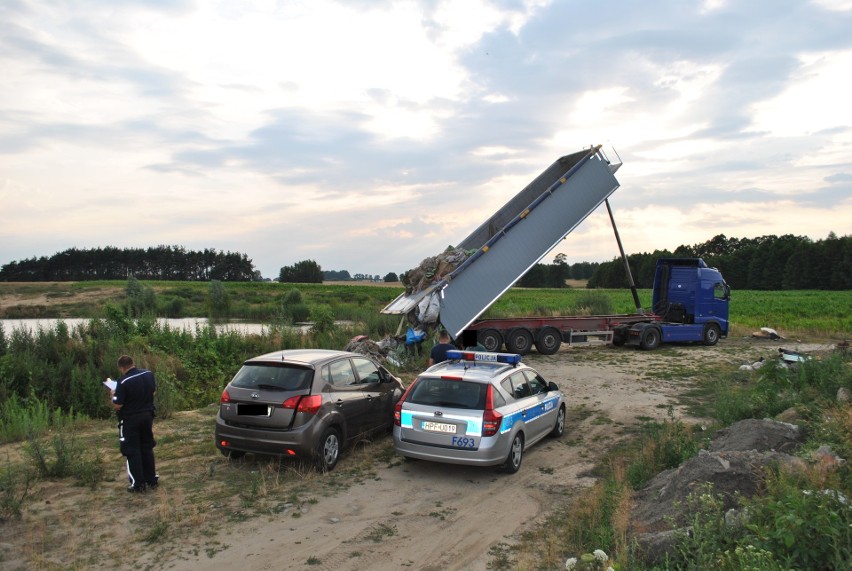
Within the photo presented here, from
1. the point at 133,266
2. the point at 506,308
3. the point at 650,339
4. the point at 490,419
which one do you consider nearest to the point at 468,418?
the point at 490,419

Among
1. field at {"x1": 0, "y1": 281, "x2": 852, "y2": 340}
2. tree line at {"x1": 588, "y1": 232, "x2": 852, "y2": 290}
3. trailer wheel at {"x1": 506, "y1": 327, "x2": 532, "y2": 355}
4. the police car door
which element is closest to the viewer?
the police car door

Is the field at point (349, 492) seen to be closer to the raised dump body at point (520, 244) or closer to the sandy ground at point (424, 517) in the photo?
the sandy ground at point (424, 517)

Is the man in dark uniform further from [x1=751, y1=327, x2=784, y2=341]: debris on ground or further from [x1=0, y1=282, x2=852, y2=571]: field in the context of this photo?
[x1=751, y1=327, x2=784, y2=341]: debris on ground

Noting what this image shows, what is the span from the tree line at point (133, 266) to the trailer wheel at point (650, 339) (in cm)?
9121

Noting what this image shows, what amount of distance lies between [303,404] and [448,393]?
1.88m

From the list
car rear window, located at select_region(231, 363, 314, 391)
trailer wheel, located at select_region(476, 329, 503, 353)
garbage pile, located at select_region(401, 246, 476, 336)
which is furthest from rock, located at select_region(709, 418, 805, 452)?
trailer wheel, located at select_region(476, 329, 503, 353)

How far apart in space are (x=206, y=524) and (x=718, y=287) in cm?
2101

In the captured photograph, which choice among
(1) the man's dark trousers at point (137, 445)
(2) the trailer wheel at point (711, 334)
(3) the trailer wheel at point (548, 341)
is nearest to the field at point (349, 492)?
(1) the man's dark trousers at point (137, 445)

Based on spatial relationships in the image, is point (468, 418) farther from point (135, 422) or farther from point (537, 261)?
point (537, 261)

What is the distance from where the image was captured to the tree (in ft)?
336

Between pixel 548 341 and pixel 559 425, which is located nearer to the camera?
pixel 559 425

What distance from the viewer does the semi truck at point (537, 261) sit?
16375mm

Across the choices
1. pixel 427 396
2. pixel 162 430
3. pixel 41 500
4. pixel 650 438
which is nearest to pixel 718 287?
pixel 650 438

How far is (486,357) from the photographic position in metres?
9.06
